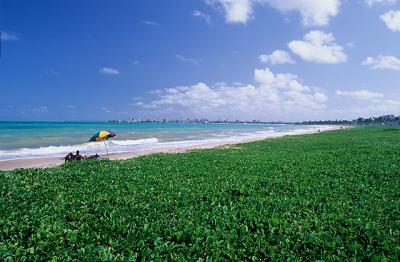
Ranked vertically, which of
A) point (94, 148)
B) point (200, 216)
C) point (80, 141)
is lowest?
point (200, 216)

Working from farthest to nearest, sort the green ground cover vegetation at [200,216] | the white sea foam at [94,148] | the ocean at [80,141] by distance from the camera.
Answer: the ocean at [80,141] < the white sea foam at [94,148] < the green ground cover vegetation at [200,216]

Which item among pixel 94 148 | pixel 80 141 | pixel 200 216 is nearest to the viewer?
pixel 200 216

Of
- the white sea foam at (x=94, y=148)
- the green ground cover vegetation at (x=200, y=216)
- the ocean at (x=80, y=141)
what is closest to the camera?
the green ground cover vegetation at (x=200, y=216)

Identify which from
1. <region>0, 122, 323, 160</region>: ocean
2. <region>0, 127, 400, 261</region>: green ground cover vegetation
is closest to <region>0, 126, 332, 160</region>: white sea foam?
<region>0, 122, 323, 160</region>: ocean

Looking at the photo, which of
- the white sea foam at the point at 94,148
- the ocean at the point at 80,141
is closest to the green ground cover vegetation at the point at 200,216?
the white sea foam at the point at 94,148

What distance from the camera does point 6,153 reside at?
3134 cm

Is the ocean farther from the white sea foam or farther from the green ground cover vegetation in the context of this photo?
A: the green ground cover vegetation

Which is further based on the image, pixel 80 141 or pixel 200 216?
pixel 80 141

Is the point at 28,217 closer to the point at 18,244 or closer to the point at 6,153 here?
the point at 18,244

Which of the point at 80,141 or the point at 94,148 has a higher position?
the point at 80,141

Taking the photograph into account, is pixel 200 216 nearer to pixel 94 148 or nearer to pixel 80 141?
pixel 94 148

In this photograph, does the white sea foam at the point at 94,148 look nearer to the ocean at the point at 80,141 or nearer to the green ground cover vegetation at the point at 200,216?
the ocean at the point at 80,141

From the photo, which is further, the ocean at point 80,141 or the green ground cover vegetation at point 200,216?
the ocean at point 80,141

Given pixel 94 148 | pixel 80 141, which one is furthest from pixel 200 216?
pixel 80 141
